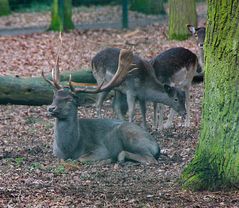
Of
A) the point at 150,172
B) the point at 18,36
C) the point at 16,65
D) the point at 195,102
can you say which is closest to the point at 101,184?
the point at 150,172

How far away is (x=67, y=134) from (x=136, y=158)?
969mm

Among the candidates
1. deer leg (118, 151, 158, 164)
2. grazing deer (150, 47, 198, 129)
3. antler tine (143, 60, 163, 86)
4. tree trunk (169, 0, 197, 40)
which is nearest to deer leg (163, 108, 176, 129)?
grazing deer (150, 47, 198, 129)

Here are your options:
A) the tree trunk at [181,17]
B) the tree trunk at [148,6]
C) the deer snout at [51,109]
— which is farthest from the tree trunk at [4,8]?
the deer snout at [51,109]

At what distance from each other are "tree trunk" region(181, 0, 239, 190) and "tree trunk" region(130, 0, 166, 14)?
64.6 ft

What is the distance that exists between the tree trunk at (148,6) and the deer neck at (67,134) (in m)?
17.7

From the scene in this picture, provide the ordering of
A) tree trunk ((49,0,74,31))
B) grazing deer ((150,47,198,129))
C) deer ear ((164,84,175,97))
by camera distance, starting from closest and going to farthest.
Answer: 1. deer ear ((164,84,175,97))
2. grazing deer ((150,47,198,129))
3. tree trunk ((49,0,74,31))

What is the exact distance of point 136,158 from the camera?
10477 millimetres

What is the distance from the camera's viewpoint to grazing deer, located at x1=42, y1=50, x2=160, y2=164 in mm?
10484

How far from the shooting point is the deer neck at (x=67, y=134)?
10.6 m

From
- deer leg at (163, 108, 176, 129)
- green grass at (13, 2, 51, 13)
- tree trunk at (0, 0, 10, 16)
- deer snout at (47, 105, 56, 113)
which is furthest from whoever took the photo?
green grass at (13, 2, 51, 13)

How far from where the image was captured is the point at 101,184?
8.89 meters

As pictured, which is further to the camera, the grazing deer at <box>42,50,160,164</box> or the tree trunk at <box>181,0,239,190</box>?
the grazing deer at <box>42,50,160,164</box>

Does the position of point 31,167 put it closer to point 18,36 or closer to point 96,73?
point 96,73

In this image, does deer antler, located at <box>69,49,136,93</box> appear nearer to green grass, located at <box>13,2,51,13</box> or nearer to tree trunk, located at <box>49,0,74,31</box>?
tree trunk, located at <box>49,0,74,31</box>
